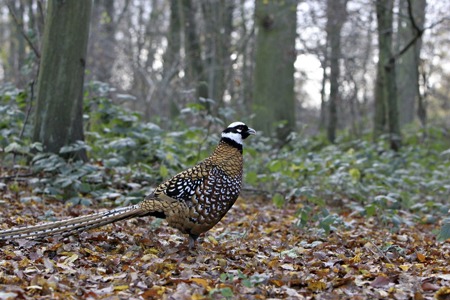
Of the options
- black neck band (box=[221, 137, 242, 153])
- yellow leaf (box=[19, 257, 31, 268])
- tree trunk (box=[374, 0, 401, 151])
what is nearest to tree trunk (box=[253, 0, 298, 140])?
tree trunk (box=[374, 0, 401, 151])

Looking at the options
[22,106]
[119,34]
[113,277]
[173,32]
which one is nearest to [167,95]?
[173,32]

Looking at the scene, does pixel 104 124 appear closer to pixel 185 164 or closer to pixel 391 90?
pixel 185 164

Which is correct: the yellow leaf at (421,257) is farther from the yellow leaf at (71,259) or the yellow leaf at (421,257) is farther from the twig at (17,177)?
the twig at (17,177)

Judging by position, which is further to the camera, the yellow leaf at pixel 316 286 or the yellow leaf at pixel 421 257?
the yellow leaf at pixel 421 257

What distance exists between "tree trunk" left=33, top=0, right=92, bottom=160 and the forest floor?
1.51 metres

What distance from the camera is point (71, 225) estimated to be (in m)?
5.45

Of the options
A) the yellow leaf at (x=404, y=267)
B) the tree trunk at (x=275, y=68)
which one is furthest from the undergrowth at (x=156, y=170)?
the tree trunk at (x=275, y=68)

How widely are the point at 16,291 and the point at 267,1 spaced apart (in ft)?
39.6

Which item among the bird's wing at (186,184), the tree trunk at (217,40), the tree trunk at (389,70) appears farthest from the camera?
the tree trunk at (217,40)

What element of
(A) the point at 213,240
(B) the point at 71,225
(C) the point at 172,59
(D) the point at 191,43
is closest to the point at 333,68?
(D) the point at 191,43

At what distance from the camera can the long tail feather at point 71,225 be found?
5.22 m

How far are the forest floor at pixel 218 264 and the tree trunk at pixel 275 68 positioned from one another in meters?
8.08

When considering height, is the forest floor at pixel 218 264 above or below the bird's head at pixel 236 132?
below

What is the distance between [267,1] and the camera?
48.3ft
